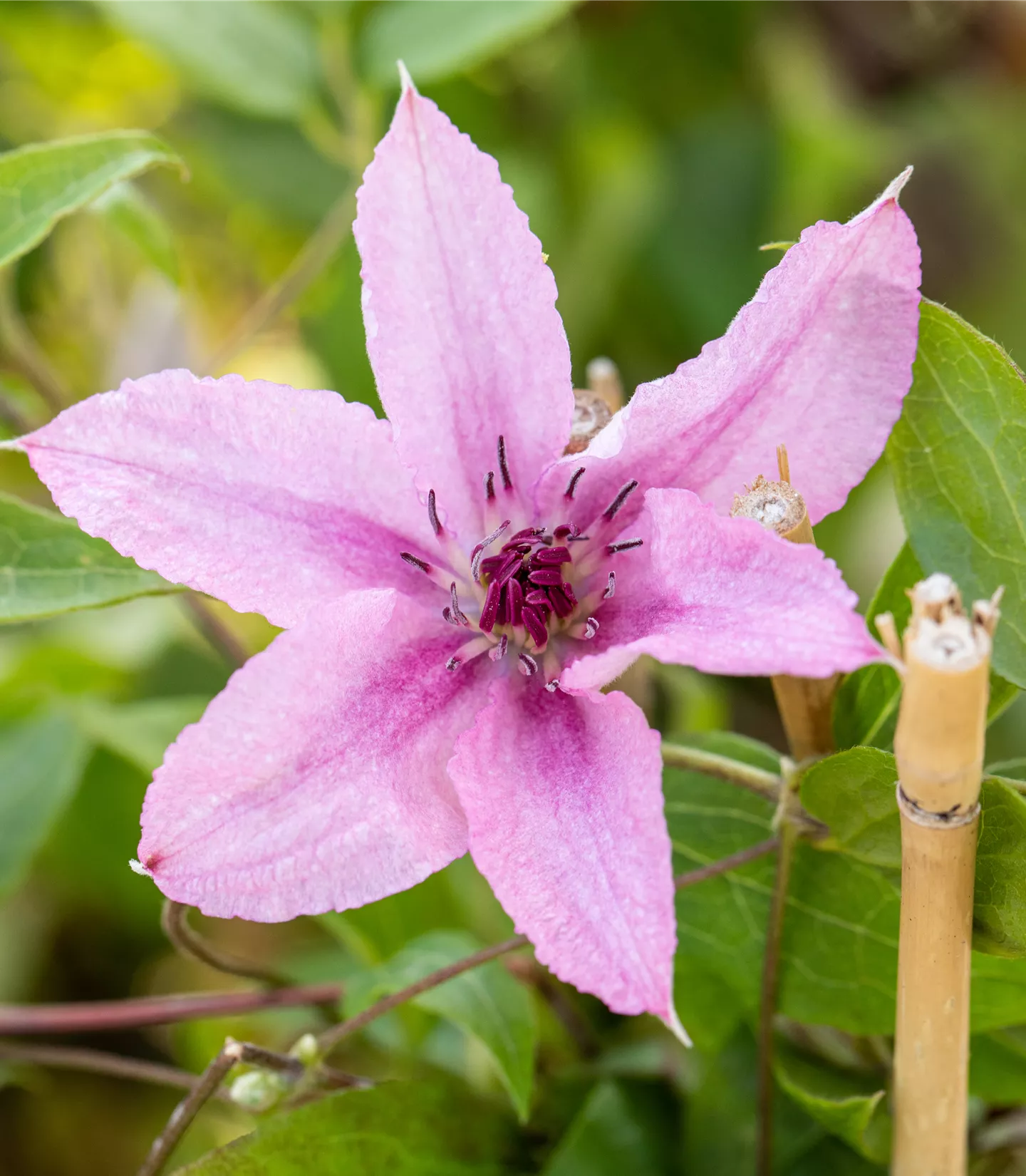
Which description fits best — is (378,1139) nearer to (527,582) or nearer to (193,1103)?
(193,1103)

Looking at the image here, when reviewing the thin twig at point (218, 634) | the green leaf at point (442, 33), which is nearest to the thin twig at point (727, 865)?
the thin twig at point (218, 634)

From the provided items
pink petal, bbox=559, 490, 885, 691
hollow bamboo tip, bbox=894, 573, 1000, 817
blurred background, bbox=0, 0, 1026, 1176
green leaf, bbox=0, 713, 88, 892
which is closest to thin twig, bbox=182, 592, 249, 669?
blurred background, bbox=0, 0, 1026, 1176

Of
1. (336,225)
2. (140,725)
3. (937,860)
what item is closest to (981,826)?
(937,860)

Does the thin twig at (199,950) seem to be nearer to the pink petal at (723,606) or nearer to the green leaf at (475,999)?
the green leaf at (475,999)

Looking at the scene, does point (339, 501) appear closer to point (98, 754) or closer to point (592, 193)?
point (98, 754)

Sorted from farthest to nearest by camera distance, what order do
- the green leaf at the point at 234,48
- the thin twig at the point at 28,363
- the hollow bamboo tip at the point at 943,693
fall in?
the green leaf at the point at 234,48, the thin twig at the point at 28,363, the hollow bamboo tip at the point at 943,693
